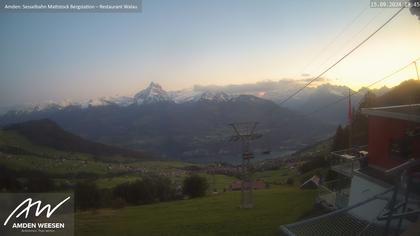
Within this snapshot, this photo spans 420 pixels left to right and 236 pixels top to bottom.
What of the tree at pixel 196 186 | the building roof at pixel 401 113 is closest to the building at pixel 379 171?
the building roof at pixel 401 113

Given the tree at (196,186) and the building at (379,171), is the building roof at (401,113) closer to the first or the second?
the building at (379,171)

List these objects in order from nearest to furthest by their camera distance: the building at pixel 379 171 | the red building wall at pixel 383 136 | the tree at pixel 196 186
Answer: the building at pixel 379 171 → the red building wall at pixel 383 136 → the tree at pixel 196 186

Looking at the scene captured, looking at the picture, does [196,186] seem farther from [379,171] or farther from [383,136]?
[383,136]

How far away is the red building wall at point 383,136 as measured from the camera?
18938mm

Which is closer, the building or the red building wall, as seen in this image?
the building

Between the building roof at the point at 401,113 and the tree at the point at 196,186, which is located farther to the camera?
the tree at the point at 196,186

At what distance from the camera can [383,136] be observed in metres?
20.5

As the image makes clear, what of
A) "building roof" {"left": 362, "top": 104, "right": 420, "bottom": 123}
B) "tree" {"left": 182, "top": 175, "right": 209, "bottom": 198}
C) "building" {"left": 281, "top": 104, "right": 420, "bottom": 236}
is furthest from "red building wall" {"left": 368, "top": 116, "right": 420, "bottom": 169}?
"tree" {"left": 182, "top": 175, "right": 209, "bottom": 198}

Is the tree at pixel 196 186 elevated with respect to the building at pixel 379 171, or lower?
lower

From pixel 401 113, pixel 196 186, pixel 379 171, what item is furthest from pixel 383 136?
pixel 196 186

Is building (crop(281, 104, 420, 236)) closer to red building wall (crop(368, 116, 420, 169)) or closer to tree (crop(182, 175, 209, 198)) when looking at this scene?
red building wall (crop(368, 116, 420, 169))

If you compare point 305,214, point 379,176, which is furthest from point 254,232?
point 379,176

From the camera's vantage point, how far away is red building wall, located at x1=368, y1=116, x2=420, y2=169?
1894 cm

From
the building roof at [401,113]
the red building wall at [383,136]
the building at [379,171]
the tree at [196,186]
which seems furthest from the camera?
the tree at [196,186]
